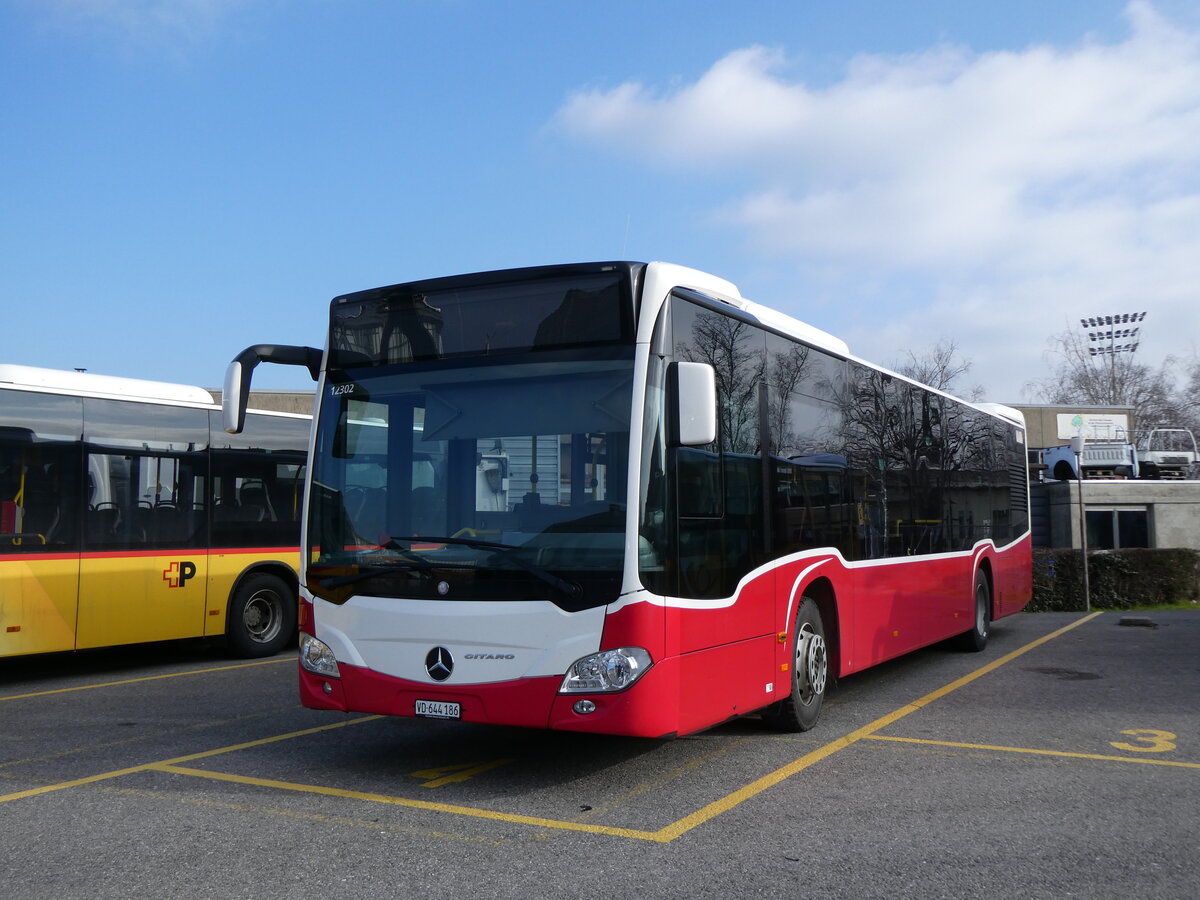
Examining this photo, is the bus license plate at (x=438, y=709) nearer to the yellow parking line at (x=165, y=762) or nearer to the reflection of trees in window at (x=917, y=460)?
the yellow parking line at (x=165, y=762)

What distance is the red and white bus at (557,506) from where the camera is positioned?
6008 millimetres

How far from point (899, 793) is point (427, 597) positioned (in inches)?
112

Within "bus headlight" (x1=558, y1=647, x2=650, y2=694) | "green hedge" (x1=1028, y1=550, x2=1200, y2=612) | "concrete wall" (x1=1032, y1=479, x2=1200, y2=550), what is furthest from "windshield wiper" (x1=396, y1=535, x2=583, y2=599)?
"concrete wall" (x1=1032, y1=479, x2=1200, y2=550)

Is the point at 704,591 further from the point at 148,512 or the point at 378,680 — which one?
the point at 148,512

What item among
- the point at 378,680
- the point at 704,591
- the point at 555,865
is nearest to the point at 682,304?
the point at 704,591

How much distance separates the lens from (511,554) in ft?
20.2

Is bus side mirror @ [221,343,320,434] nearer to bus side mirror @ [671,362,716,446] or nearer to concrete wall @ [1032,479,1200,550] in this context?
bus side mirror @ [671,362,716,446]

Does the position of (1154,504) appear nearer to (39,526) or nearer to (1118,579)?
(1118,579)

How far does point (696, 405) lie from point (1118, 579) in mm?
19496

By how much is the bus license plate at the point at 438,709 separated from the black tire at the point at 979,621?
27.7 feet

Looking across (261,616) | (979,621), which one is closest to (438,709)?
(261,616)

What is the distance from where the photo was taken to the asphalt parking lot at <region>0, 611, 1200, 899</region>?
480 centimetres

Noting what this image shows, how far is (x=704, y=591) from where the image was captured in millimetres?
6477

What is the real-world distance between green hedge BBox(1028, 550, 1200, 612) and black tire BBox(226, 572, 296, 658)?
15148mm
